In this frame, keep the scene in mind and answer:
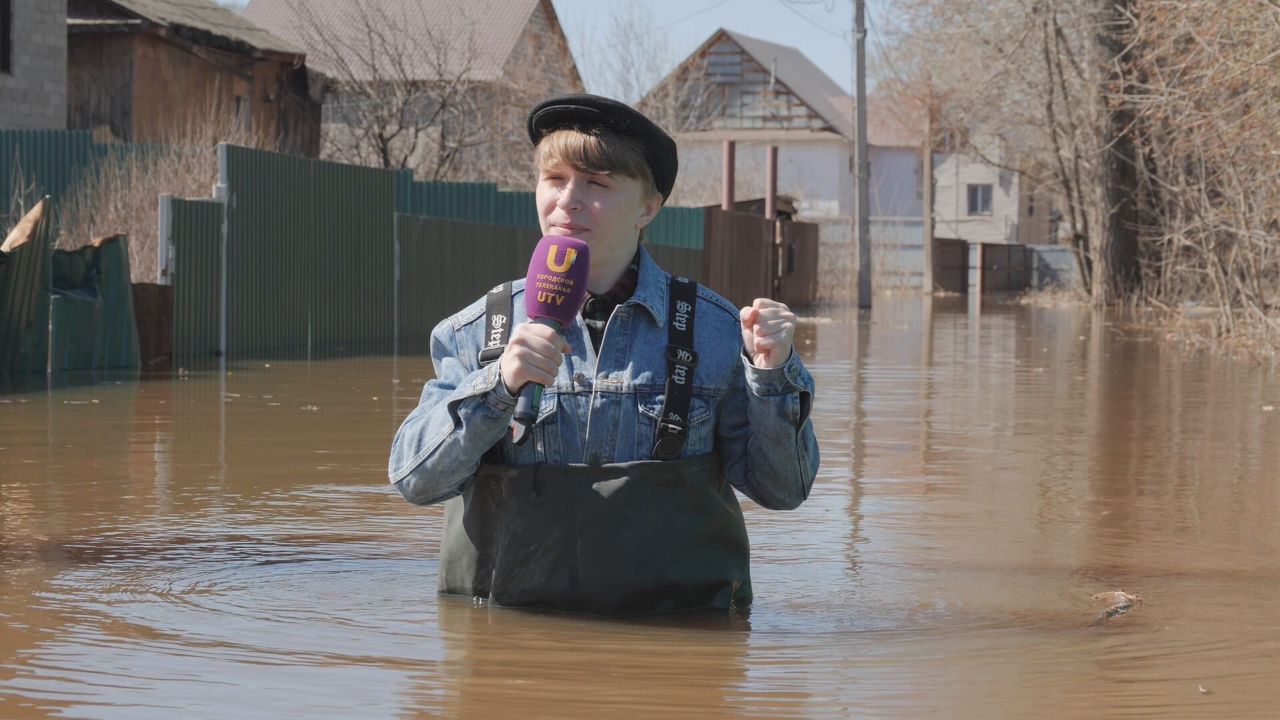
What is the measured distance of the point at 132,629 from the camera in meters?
4.98

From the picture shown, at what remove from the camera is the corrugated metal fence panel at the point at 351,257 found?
19203 millimetres

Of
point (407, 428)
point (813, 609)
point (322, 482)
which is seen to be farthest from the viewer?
point (322, 482)

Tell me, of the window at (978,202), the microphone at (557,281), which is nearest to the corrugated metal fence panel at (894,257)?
the window at (978,202)

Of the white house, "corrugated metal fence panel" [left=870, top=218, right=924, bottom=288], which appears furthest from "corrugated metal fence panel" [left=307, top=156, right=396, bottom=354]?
the white house

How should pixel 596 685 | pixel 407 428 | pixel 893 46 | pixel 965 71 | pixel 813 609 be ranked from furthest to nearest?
1. pixel 893 46
2. pixel 965 71
3. pixel 813 609
4. pixel 407 428
5. pixel 596 685

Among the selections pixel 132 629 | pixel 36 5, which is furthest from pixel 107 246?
pixel 36 5

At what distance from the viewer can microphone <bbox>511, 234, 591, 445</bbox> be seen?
420 cm

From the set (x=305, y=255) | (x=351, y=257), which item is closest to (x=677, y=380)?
(x=305, y=255)

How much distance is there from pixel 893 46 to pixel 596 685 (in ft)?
111

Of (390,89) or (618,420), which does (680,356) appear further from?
(390,89)

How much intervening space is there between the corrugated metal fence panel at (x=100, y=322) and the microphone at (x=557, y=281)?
11.2 m

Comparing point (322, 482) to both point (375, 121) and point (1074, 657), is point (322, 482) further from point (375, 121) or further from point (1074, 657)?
point (375, 121)

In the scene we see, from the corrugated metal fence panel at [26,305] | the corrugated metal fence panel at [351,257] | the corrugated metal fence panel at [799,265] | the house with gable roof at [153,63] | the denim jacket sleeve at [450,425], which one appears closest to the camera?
the denim jacket sleeve at [450,425]

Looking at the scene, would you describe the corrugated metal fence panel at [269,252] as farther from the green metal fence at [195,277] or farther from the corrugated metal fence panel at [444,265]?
the corrugated metal fence panel at [444,265]
